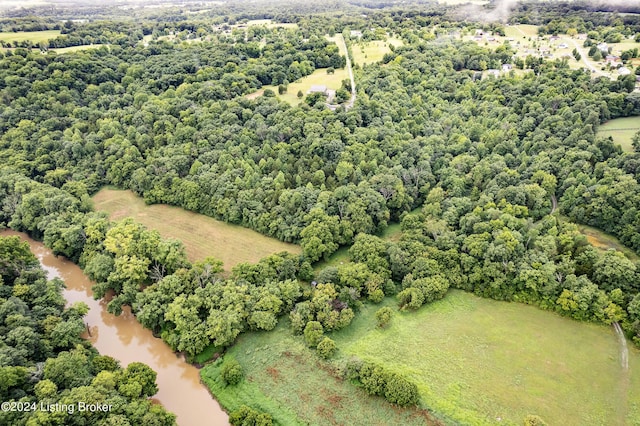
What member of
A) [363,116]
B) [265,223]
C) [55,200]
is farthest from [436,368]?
[55,200]

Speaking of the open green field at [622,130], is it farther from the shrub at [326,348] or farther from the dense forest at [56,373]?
the dense forest at [56,373]

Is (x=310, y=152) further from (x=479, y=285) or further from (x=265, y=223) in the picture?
(x=479, y=285)

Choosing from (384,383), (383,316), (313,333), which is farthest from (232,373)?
(383,316)

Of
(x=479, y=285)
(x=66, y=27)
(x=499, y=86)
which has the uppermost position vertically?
(x=66, y=27)

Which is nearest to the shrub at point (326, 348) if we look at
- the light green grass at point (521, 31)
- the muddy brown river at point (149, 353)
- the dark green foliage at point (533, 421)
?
the muddy brown river at point (149, 353)

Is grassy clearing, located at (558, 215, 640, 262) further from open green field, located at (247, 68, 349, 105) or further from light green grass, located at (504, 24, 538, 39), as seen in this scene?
light green grass, located at (504, 24, 538, 39)

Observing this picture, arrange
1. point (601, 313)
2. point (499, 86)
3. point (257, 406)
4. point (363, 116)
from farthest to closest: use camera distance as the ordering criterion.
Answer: point (499, 86)
point (363, 116)
point (601, 313)
point (257, 406)
